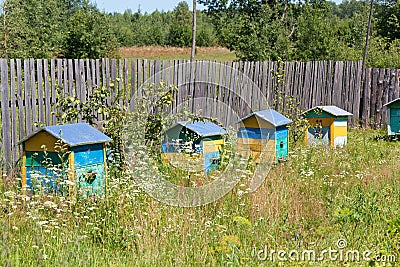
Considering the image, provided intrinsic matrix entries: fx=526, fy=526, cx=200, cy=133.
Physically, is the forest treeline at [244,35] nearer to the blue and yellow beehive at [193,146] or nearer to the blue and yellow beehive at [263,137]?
the blue and yellow beehive at [263,137]

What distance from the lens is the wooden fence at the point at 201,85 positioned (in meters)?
7.21


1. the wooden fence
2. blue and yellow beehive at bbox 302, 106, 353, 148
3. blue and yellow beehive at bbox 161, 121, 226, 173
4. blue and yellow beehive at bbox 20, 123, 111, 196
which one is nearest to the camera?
blue and yellow beehive at bbox 20, 123, 111, 196

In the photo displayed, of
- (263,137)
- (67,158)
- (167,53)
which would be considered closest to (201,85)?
(263,137)

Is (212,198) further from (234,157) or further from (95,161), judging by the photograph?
(234,157)

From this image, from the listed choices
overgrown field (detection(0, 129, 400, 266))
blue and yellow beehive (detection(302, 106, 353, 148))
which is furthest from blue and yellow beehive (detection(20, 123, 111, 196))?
blue and yellow beehive (detection(302, 106, 353, 148))

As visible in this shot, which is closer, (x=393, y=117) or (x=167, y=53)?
(x=393, y=117)

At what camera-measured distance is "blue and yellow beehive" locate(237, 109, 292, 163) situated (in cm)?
765

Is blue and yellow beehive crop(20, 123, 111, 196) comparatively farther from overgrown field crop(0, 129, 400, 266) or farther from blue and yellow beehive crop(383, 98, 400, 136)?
blue and yellow beehive crop(383, 98, 400, 136)

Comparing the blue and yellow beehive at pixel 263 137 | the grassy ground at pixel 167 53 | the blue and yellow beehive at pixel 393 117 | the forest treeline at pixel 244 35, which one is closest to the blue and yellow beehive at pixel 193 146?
the blue and yellow beehive at pixel 263 137

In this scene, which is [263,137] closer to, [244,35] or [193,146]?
[193,146]

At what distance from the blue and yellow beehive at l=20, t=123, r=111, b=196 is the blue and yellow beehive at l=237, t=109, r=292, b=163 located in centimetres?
273

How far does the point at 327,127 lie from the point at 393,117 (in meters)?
1.93

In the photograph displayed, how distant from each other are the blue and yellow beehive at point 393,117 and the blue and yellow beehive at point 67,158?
23.6 ft

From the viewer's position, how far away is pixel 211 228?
14.9ft
